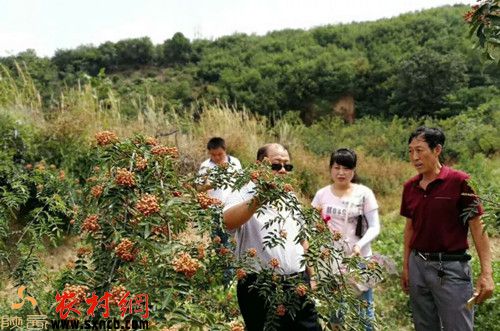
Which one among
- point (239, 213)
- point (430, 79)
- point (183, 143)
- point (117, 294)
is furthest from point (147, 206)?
point (430, 79)

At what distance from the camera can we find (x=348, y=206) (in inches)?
99.1

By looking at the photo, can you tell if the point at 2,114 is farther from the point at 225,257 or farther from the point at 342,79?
the point at 342,79

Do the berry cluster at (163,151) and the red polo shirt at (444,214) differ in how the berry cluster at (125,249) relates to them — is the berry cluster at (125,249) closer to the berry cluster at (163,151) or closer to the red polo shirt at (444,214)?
the berry cluster at (163,151)

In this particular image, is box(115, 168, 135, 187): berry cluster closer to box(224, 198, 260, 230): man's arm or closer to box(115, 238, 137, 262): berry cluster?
box(115, 238, 137, 262): berry cluster

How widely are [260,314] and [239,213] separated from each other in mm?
508

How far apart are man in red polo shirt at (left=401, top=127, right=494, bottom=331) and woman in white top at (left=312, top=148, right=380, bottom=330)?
0.86ft

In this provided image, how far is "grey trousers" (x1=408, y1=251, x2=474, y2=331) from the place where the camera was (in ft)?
6.86

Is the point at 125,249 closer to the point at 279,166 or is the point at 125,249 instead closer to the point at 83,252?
the point at 83,252

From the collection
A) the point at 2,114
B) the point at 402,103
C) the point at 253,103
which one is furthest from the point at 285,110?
the point at 2,114

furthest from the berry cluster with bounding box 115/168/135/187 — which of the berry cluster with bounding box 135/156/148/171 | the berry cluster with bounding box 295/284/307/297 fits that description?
the berry cluster with bounding box 295/284/307/297

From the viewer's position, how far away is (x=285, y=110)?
27.2 meters

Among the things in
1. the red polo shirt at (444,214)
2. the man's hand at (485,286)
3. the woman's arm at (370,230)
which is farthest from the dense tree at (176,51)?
the man's hand at (485,286)

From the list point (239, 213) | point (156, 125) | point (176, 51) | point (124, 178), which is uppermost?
point (124, 178)

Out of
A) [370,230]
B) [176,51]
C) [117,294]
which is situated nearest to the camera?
[117,294]
